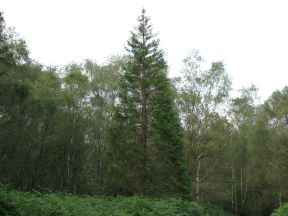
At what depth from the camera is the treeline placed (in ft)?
94.0

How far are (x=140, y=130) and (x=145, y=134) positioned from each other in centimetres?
59

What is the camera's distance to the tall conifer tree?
1108 inches

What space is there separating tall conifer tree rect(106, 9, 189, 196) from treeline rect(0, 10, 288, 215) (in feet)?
0.25

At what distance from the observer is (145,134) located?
2881cm

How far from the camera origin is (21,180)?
39.2 meters

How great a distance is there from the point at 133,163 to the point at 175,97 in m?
10.7

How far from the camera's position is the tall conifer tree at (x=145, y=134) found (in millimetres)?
28141

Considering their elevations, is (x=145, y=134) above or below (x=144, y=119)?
below

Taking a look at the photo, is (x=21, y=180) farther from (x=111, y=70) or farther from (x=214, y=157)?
(x=214, y=157)

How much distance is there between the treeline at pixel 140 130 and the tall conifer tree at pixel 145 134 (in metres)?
0.08

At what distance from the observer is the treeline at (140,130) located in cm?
2866

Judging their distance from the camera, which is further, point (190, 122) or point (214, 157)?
point (214, 157)

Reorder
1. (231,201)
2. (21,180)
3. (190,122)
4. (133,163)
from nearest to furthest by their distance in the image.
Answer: (133,163) → (190,122) → (21,180) → (231,201)

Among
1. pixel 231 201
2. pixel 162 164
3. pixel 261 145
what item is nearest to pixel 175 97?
pixel 162 164
